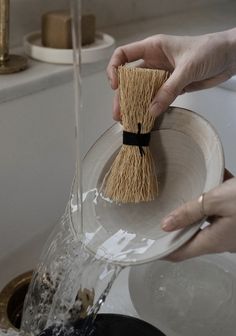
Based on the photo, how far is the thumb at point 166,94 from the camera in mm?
594

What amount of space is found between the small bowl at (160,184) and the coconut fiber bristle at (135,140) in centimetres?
2

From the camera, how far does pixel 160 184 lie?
0.64m

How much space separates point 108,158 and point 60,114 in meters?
0.22

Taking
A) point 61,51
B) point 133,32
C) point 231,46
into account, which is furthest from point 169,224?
point 133,32

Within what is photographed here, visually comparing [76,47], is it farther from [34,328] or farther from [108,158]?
[34,328]

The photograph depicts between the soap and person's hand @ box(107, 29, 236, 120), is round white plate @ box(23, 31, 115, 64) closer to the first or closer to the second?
the soap

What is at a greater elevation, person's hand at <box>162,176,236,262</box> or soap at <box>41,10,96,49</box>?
soap at <box>41,10,96,49</box>

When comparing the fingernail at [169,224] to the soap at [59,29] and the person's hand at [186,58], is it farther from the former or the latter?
the soap at [59,29]

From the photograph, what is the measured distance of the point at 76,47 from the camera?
61 cm

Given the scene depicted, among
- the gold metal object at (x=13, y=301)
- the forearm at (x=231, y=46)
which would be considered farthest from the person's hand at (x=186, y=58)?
the gold metal object at (x=13, y=301)

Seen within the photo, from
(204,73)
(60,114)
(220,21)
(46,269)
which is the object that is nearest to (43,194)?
(60,114)

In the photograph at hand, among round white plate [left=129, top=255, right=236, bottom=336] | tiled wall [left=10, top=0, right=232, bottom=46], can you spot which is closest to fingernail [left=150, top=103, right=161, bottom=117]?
round white plate [left=129, top=255, right=236, bottom=336]

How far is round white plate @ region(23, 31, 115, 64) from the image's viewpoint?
2.80 ft

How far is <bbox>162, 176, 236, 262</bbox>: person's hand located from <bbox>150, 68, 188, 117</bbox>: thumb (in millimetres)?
117
